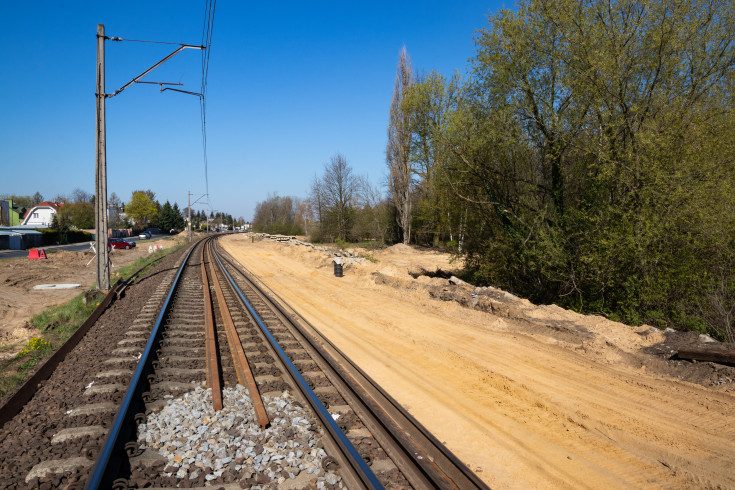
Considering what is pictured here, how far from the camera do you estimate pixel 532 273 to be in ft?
48.9

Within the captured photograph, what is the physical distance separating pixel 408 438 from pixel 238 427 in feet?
6.40

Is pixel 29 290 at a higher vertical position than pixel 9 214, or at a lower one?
lower

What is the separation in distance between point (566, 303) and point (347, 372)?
30.0ft

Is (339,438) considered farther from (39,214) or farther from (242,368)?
(39,214)

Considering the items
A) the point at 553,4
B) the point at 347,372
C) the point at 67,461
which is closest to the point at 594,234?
the point at 553,4

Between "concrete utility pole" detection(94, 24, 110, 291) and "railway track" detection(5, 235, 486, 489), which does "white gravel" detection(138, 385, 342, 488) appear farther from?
"concrete utility pole" detection(94, 24, 110, 291)

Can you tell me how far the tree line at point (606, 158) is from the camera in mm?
9953

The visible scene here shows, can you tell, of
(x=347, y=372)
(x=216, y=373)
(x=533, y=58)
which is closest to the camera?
(x=216, y=373)

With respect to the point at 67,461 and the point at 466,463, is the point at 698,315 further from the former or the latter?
the point at 67,461

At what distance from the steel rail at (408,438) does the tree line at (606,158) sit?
7.62 m

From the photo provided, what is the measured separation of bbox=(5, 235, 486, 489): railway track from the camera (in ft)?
12.8

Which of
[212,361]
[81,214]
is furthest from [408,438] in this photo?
[81,214]

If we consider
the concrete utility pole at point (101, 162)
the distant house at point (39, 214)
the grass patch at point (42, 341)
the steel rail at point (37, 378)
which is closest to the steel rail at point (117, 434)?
the steel rail at point (37, 378)

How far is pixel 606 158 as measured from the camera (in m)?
11.1
